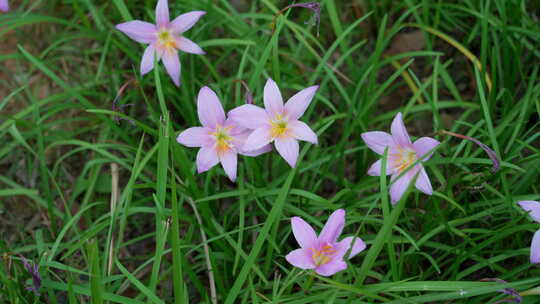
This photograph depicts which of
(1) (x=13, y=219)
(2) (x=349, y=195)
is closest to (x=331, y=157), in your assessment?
(2) (x=349, y=195)

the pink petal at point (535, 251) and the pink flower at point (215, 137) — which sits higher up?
the pink flower at point (215, 137)

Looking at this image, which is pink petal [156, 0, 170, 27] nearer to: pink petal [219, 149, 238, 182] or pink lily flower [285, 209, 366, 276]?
pink petal [219, 149, 238, 182]

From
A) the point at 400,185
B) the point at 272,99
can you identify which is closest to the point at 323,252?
the point at 400,185

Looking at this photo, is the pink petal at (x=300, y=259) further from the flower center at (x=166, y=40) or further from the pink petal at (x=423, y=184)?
the flower center at (x=166, y=40)

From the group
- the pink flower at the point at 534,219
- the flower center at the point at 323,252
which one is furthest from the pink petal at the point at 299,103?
the pink flower at the point at 534,219

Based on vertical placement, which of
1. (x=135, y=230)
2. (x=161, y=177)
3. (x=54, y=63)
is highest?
(x=54, y=63)

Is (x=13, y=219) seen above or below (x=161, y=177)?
below

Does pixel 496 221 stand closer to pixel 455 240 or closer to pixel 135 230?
pixel 455 240
